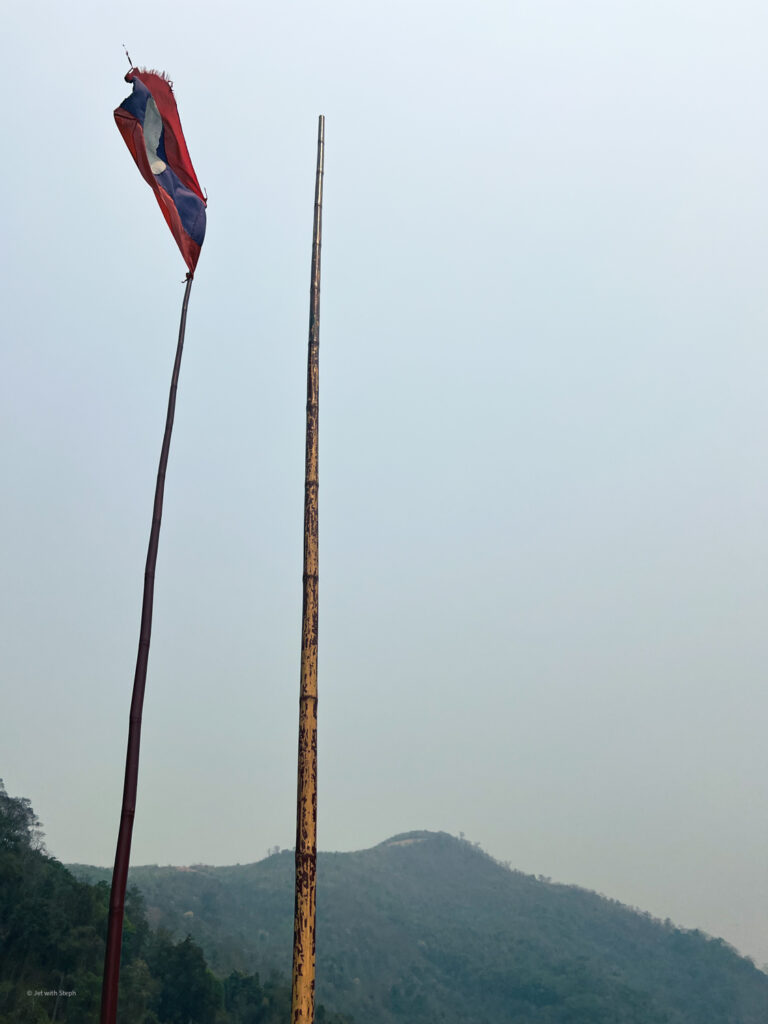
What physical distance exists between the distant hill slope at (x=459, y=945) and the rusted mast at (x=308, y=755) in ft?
344

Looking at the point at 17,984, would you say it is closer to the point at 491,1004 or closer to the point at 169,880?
the point at 169,880

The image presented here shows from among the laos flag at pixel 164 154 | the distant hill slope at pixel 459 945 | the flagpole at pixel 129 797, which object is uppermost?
the laos flag at pixel 164 154

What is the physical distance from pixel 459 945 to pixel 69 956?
10468cm

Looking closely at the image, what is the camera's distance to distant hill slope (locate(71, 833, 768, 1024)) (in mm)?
120125

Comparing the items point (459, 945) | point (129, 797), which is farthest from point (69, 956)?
point (459, 945)

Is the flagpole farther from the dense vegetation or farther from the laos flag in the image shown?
the dense vegetation

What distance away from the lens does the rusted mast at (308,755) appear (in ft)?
18.6

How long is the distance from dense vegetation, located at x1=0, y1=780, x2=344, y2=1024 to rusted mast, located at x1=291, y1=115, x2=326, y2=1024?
57460mm

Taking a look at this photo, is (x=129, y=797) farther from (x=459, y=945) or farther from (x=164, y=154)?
(x=459, y=945)

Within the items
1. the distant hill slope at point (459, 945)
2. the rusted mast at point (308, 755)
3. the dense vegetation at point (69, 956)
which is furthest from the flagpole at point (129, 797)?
the distant hill slope at point (459, 945)

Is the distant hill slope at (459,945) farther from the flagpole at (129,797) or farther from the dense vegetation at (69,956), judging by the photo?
the flagpole at (129,797)

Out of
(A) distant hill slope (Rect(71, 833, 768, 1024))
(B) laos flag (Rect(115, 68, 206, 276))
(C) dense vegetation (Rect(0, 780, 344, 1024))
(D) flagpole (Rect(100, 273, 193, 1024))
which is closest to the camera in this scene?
(D) flagpole (Rect(100, 273, 193, 1024))

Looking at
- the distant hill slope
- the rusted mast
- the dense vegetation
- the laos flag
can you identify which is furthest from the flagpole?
the distant hill slope

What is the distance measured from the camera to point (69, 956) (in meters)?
58.2
